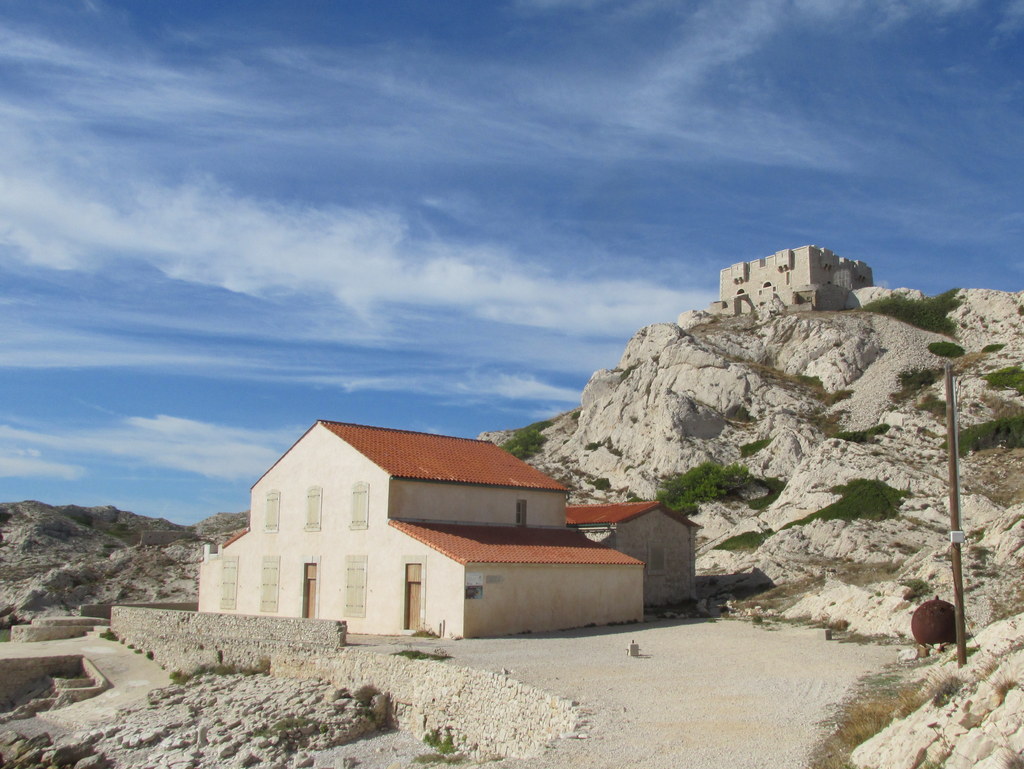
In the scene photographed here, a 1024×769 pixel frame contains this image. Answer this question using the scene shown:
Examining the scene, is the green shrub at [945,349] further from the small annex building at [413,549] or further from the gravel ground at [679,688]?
the gravel ground at [679,688]

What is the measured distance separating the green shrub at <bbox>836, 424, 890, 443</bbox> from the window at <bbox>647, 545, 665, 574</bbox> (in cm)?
2195

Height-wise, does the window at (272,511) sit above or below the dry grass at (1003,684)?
above

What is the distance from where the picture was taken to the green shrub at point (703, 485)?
2047 inches

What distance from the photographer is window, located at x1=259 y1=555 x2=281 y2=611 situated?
106 feet

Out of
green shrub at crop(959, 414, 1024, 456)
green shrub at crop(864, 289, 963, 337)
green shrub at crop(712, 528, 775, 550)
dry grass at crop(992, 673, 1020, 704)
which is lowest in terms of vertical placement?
dry grass at crop(992, 673, 1020, 704)

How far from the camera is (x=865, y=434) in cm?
5331

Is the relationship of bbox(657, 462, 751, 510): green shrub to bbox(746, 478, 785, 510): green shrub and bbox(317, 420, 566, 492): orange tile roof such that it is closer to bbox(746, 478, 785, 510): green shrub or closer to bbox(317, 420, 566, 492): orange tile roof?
bbox(746, 478, 785, 510): green shrub

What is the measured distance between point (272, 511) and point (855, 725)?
26.1 meters

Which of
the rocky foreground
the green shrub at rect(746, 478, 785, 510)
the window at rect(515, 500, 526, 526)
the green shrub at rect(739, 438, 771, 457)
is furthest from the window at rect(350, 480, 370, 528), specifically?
the green shrub at rect(739, 438, 771, 457)

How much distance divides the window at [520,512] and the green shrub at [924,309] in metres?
55.3

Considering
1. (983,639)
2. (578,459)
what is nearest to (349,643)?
(983,639)

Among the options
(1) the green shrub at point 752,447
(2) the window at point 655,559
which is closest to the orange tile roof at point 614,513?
(2) the window at point 655,559

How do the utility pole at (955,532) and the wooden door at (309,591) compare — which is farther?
the wooden door at (309,591)

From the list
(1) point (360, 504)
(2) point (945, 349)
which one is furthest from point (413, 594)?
(2) point (945, 349)
